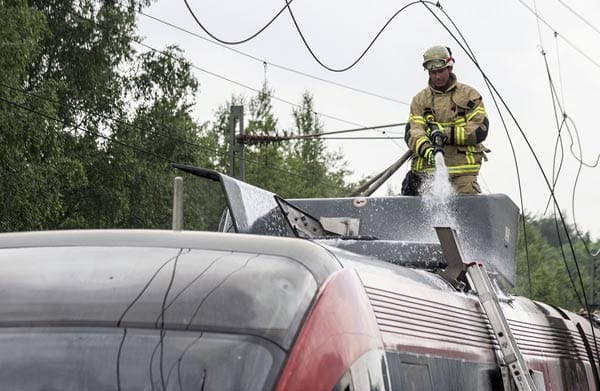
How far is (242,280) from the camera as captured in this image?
16.4ft

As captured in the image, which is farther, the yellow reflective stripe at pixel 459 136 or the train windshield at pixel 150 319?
the yellow reflective stripe at pixel 459 136

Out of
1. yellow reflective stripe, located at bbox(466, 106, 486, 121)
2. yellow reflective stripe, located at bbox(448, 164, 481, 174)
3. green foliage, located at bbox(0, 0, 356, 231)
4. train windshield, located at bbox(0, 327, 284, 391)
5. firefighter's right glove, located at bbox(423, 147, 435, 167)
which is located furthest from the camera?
green foliage, located at bbox(0, 0, 356, 231)

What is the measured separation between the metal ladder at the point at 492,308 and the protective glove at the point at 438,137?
4155 mm

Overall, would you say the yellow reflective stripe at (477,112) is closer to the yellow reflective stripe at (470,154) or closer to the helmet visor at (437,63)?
the yellow reflective stripe at (470,154)

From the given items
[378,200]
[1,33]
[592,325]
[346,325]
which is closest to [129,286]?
[346,325]

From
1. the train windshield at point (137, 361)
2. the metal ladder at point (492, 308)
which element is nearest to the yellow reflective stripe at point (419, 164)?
the metal ladder at point (492, 308)

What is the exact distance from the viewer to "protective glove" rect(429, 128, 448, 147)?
11.9 metres

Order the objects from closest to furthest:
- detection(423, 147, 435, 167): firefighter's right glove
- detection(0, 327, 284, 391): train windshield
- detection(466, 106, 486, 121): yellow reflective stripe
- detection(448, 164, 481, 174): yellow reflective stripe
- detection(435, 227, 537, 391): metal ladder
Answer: detection(0, 327, 284, 391): train windshield → detection(435, 227, 537, 391): metal ladder → detection(423, 147, 435, 167): firefighter's right glove → detection(448, 164, 481, 174): yellow reflective stripe → detection(466, 106, 486, 121): yellow reflective stripe

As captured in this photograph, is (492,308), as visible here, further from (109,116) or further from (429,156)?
(109,116)

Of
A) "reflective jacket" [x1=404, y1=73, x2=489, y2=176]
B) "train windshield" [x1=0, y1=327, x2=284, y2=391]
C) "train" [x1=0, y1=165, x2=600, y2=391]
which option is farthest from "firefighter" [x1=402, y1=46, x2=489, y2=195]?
"train windshield" [x1=0, y1=327, x2=284, y2=391]

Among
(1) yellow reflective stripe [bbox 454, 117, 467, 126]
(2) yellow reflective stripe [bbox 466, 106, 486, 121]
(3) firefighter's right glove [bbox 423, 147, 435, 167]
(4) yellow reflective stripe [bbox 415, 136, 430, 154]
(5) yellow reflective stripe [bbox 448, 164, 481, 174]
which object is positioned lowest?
(5) yellow reflective stripe [bbox 448, 164, 481, 174]

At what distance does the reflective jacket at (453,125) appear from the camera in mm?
12008

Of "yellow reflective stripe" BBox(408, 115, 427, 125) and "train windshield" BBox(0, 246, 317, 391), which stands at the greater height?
"yellow reflective stripe" BBox(408, 115, 427, 125)

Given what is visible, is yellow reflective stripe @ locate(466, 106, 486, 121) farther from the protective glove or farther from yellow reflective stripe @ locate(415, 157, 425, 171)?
yellow reflective stripe @ locate(415, 157, 425, 171)
